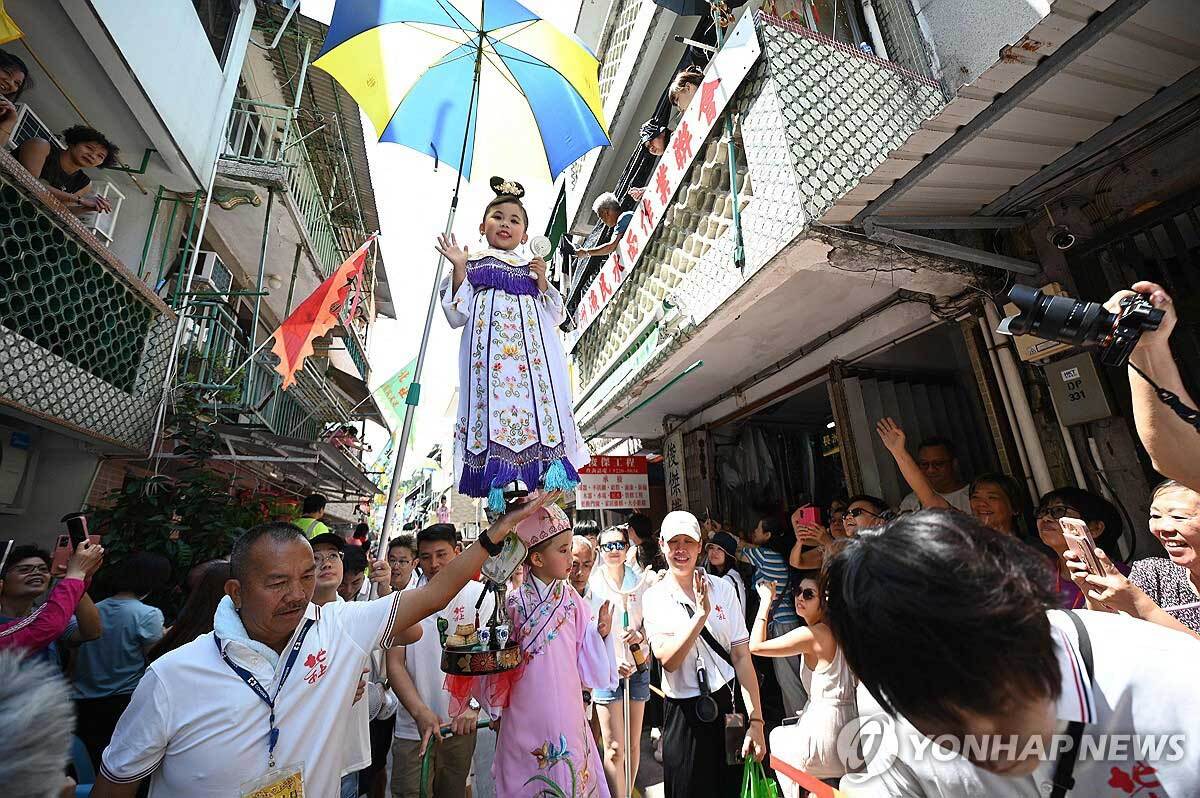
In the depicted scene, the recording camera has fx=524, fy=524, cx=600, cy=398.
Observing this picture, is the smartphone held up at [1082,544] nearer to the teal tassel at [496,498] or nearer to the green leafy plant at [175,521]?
the teal tassel at [496,498]

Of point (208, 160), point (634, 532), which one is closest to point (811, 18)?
point (634, 532)

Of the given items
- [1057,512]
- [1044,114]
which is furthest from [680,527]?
[1044,114]

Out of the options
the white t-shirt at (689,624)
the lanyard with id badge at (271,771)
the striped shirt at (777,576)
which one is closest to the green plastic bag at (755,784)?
the white t-shirt at (689,624)

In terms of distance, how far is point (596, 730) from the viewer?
5039 mm

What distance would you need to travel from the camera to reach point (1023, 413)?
3.81 metres

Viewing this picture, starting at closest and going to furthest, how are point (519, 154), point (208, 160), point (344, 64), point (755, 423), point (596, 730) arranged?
point (344, 64) → point (519, 154) → point (596, 730) → point (208, 160) → point (755, 423)

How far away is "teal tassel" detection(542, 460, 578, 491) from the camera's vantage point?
249 cm

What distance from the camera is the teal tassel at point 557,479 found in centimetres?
249

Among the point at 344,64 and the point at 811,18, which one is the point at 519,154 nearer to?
the point at 344,64

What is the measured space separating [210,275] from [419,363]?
7.23 metres

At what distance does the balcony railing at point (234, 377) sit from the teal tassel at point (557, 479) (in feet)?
20.3

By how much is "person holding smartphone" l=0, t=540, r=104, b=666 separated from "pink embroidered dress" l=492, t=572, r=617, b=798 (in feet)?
7.29

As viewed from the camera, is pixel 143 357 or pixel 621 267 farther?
pixel 621 267

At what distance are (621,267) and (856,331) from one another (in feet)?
10.9
